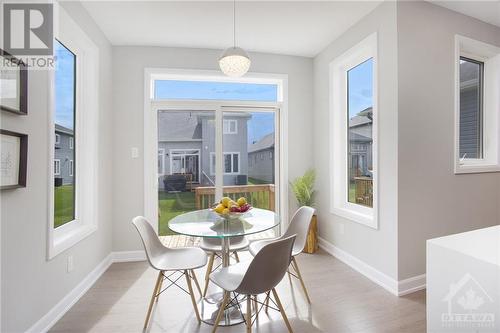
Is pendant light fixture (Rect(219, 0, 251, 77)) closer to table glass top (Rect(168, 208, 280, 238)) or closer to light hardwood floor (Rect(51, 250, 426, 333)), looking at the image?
table glass top (Rect(168, 208, 280, 238))

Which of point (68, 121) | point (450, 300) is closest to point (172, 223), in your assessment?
point (68, 121)

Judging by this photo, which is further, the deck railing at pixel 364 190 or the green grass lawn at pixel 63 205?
the deck railing at pixel 364 190

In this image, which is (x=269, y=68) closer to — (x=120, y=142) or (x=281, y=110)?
(x=281, y=110)

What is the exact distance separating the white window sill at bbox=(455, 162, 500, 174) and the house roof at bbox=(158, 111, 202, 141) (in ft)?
10.0

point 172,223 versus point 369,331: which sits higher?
point 172,223

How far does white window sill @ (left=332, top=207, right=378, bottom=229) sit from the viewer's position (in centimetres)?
273

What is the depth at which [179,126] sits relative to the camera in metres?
3.55

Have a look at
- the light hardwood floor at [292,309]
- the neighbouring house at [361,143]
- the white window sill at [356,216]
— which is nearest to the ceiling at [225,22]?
the neighbouring house at [361,143]

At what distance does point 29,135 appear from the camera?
1.76 m

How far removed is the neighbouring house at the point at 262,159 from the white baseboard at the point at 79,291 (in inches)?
73.6

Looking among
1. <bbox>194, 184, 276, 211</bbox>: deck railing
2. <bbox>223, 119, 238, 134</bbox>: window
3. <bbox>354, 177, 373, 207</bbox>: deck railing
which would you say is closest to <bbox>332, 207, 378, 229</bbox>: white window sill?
<bbox>354, 177, 373, 207</bbox>: deck railing

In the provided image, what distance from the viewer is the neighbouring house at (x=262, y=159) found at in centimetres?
378

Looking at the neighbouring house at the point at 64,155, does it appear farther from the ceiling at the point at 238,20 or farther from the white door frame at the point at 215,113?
the ceiling at the point at 238,20

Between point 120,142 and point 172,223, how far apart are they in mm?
1673
